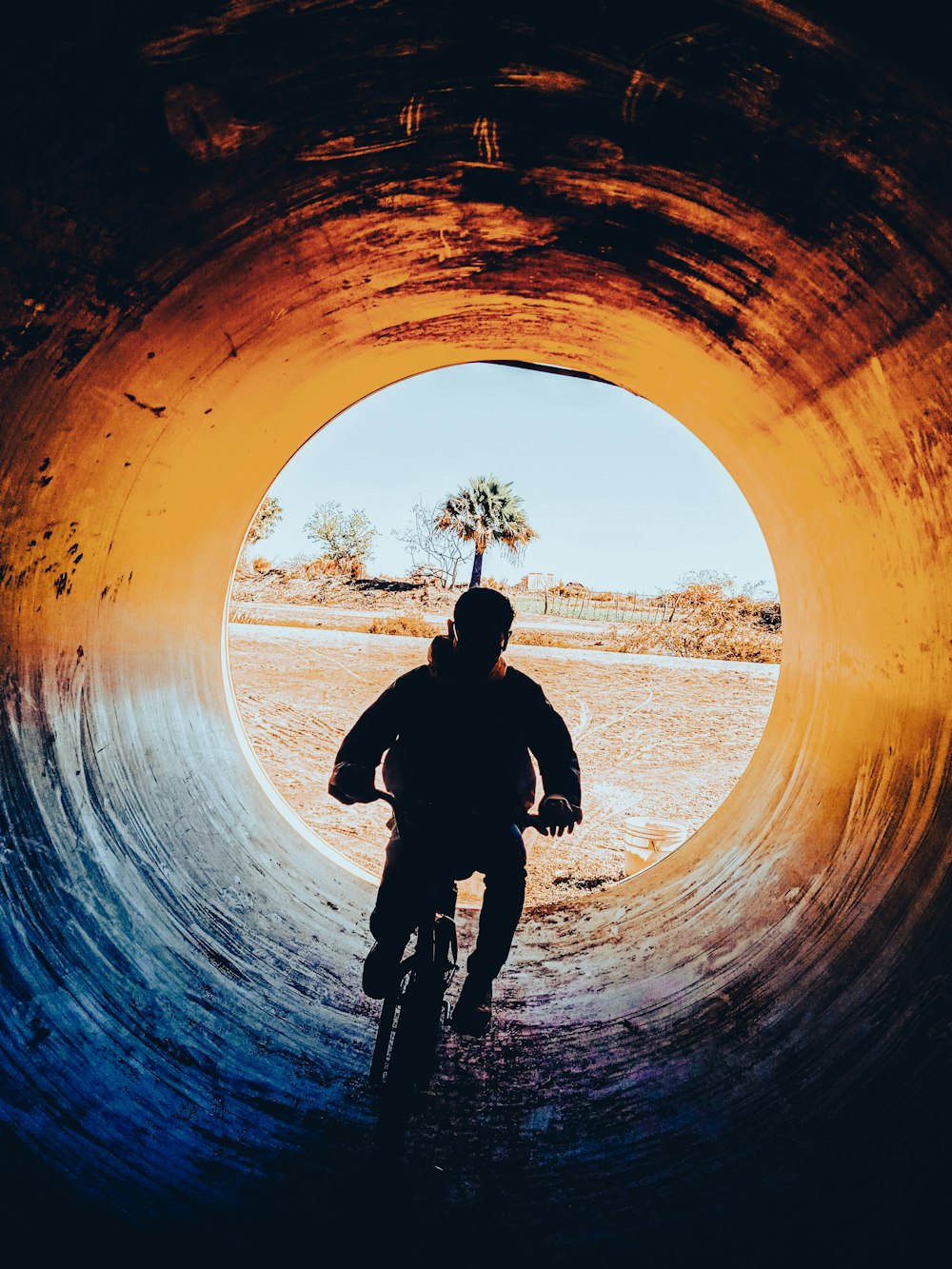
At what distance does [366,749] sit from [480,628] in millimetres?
776

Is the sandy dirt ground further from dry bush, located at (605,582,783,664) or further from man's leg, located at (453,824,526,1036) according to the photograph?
dry bush, located at (605,582,783,664)

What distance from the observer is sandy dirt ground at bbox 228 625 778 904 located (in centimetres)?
707

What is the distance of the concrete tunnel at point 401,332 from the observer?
185 centimetres

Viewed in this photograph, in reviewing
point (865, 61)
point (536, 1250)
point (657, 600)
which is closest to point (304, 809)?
point (536, 1250)

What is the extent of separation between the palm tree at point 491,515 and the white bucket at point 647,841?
93.2 ft

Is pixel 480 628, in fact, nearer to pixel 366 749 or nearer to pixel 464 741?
pixel 464 741

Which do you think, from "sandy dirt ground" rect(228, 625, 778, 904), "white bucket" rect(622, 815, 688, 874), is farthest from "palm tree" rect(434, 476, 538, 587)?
"white bucket" rect(622, 815, 688, 874)

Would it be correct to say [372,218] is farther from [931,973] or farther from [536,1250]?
[536,1250]

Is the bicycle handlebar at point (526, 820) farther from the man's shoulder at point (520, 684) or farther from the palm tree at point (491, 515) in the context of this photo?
the palm tree at point (491, 515)

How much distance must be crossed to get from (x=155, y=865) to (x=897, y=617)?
384cm

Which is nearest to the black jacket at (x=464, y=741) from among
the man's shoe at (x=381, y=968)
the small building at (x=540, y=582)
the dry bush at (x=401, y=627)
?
the man's shoe at (x=381, y=968)

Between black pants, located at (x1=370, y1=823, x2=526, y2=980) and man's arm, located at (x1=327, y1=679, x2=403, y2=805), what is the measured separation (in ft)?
0.90

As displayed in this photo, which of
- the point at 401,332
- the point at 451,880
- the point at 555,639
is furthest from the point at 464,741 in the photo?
the point at 555,639

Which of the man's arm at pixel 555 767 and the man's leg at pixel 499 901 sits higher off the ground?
the man's arm at pixel 555 767
